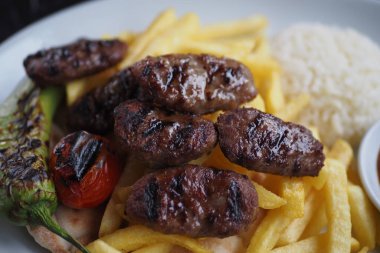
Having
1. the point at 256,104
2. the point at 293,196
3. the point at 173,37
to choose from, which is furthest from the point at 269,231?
the point at 173,37

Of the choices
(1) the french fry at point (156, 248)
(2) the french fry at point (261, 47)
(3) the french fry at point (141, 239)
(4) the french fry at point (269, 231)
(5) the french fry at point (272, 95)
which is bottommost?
Result: (4) the french fry at point (269, 231)

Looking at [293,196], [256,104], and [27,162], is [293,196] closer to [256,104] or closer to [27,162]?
[256,104]

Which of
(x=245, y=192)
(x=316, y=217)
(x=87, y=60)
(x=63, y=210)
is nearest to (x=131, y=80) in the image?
(x=87, y=60)

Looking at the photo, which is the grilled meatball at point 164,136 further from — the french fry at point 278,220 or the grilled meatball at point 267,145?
the french fry at point 278,220

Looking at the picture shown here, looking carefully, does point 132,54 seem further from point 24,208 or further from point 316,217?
point 316,217

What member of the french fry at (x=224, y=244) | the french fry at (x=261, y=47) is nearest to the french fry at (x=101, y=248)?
the french fry at (x=224, y=244)
